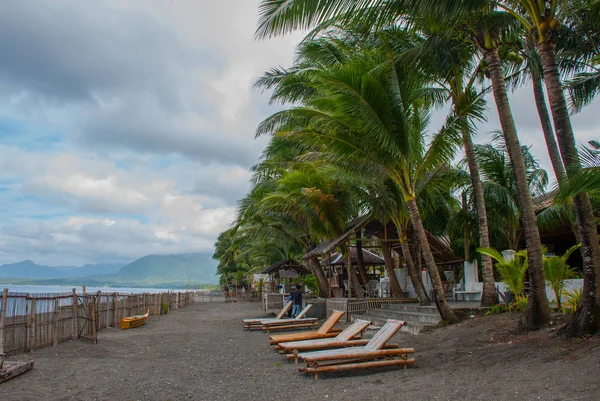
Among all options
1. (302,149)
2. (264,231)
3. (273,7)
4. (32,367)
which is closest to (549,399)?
(273,7)

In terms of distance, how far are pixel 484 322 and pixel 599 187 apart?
5495mm

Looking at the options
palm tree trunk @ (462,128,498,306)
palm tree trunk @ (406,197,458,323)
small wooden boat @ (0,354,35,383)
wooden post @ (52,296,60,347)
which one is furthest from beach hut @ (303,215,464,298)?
small wooden boat @ (0,354,35,383)

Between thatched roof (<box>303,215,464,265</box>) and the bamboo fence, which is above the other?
thatched roof (<box>303,215,464,265</box>)

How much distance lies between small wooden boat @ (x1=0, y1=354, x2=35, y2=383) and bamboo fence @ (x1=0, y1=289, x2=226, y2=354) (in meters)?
1.55

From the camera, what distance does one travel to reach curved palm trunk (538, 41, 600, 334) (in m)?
7.14

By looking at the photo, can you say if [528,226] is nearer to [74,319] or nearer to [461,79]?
[461,79]

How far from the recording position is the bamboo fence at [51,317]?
34.1ft

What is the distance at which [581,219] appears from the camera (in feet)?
24.3

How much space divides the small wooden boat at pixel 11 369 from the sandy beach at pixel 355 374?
0.47 ft

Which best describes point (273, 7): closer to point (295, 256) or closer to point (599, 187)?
point (599, 187)

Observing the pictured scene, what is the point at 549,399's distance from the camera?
4.96 meters

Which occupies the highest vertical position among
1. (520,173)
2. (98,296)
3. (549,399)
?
(520,173)

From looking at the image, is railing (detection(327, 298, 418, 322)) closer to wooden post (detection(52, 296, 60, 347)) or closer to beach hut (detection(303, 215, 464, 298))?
beach hut (detection(303, 215, 464, 298))

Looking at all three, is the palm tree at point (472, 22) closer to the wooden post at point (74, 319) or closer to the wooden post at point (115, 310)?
the wooden post at point (74, 319)
